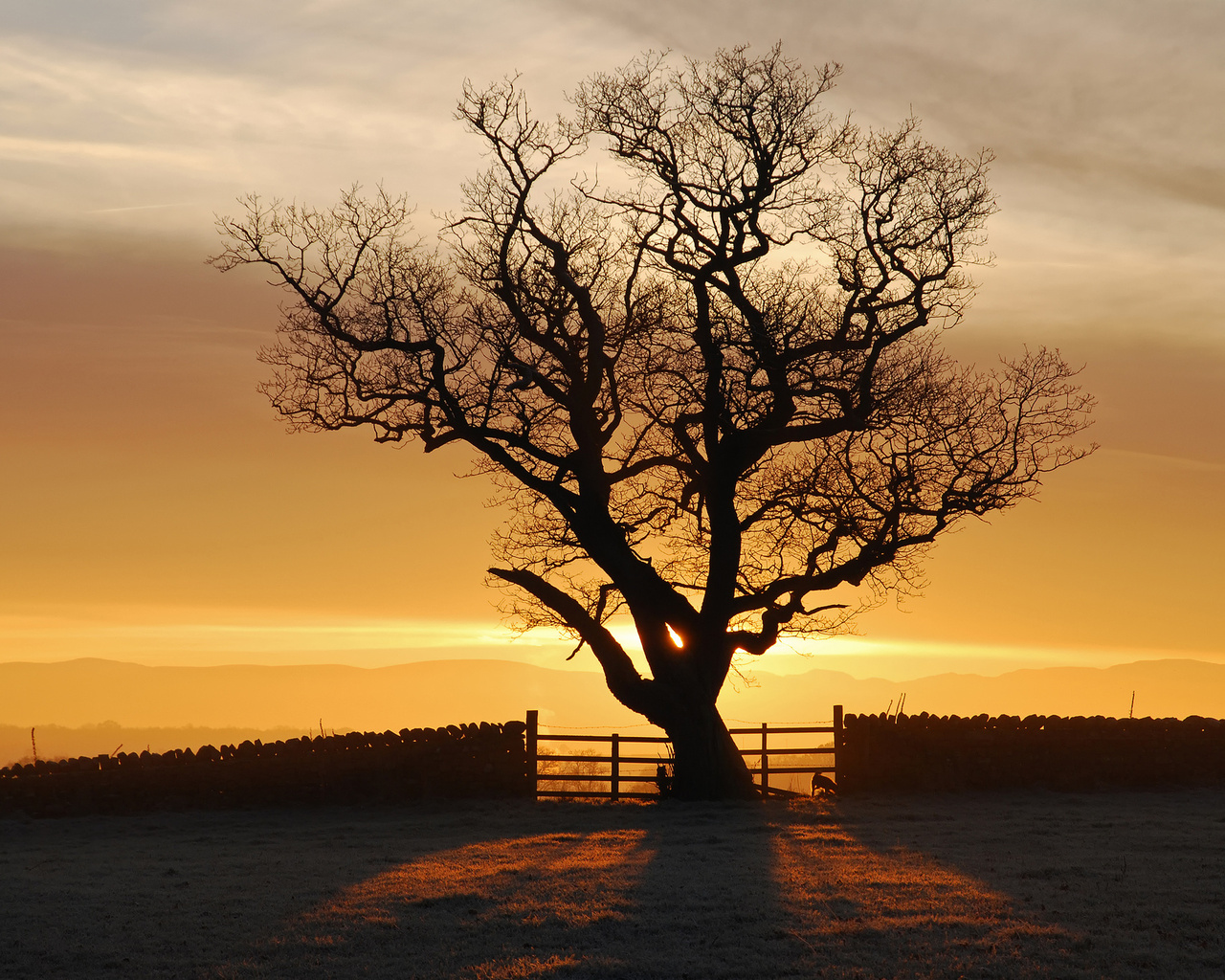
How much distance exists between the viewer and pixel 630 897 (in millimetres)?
11734

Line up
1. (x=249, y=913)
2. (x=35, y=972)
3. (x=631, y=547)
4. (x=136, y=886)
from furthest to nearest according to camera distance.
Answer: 1. (x=631, y=547)
2. (x=136, y=886)
3. (x=249, y=913)
4. (x=35, y=972)

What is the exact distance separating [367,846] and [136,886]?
3.82 meters

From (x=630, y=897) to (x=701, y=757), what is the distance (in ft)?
29.7

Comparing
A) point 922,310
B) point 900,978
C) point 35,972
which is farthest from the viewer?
point 922,310

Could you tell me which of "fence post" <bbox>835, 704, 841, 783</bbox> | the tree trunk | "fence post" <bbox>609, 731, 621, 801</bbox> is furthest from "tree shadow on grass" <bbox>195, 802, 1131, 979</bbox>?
"fence post" <bbox>835, 704, 841, 783</bbox>

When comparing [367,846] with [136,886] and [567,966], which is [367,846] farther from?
[567,966]

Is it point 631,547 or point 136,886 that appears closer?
→ point 136,886

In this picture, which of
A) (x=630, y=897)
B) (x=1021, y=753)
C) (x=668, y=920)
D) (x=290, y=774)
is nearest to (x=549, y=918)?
(x=668, y=920)

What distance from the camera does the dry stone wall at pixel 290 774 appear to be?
20.2m

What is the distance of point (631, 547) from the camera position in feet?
71.3

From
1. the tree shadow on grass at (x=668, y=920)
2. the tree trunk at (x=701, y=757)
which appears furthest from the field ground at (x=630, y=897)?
the tree trunk at (x=701, y=757)

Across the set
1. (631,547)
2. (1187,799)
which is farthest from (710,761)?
(1187,799)

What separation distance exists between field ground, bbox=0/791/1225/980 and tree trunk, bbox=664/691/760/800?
131cm

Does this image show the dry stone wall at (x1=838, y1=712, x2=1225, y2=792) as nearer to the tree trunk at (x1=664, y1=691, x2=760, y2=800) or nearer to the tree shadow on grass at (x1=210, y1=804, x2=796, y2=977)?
the tree trunk at (x1=664, y1=691, x2=760, y2=800)
